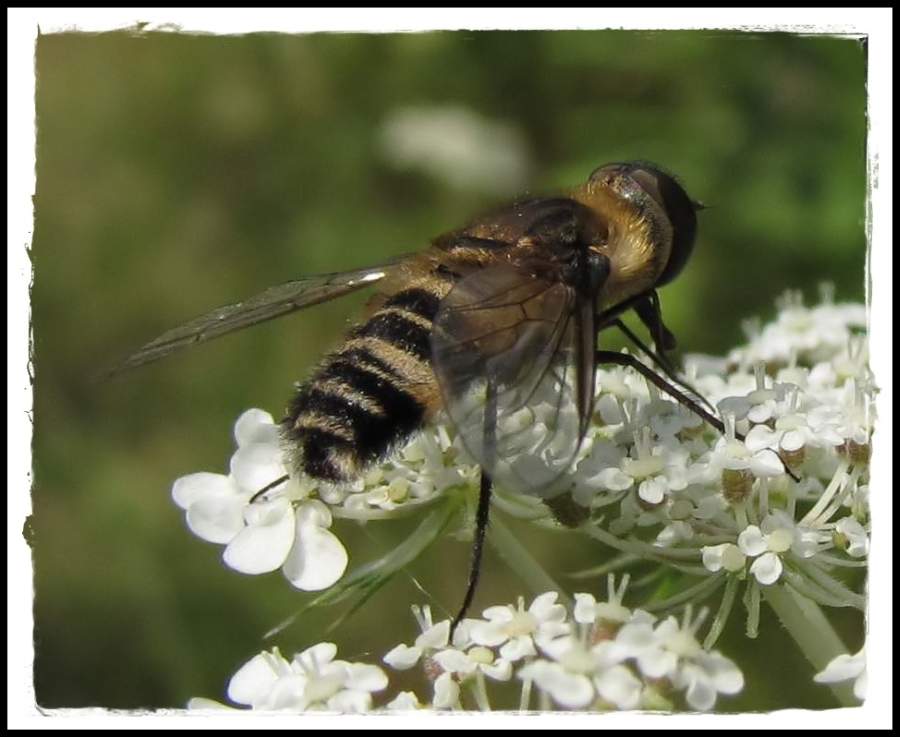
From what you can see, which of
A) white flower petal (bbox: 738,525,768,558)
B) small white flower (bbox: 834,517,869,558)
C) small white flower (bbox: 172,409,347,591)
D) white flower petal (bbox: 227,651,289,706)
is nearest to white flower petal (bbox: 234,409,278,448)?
small white flower (bbox: 172,409,347,591)

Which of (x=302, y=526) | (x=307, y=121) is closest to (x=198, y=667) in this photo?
(x=302, y=526)

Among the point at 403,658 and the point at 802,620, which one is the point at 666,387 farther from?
the point at 403,658

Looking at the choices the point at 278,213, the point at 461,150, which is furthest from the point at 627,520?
the point at 278,213

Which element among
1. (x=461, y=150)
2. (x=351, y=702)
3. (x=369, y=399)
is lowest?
(x=351, y=702)

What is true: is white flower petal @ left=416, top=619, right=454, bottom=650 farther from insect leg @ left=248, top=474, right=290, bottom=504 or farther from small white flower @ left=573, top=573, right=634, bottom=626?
insect leg @ left=248, top=474, right=290, bottom=504

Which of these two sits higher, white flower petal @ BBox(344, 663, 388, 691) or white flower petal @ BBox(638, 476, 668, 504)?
white flower petal @ BBox(638, 476, 668, 504)

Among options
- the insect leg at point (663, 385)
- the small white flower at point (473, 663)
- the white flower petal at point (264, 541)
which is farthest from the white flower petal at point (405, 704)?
the insect leg at point (663, 385)

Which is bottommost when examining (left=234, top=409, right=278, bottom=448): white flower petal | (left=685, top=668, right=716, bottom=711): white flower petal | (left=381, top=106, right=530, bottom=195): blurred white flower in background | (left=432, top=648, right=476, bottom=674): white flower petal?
(left=685, top=668, right=716, bottom=711): white flower petal
